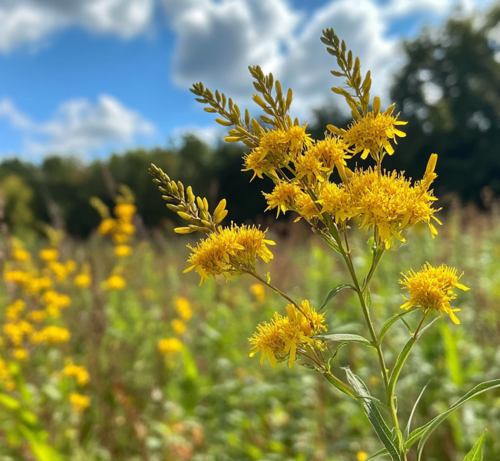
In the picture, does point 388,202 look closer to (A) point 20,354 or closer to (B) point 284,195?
(B) point 284,195

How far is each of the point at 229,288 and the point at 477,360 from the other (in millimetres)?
2813

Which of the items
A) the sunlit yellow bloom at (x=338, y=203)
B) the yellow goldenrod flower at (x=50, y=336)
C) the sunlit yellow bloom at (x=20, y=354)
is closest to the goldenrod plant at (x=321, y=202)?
the sunlit yellow bloom at (x=338, y=203)

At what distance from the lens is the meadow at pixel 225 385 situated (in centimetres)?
230

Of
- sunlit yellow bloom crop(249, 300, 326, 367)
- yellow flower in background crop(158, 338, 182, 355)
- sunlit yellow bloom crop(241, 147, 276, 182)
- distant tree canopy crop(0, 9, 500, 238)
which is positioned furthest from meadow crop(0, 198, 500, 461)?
distant tree canopy crop(0, 9, 500, 238)

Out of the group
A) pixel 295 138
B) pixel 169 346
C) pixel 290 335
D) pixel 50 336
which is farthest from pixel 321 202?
pixel 50 336

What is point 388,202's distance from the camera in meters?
0.71

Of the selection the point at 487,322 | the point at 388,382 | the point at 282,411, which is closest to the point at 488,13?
the point at 487,322

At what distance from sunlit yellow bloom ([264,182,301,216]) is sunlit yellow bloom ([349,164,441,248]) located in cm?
11

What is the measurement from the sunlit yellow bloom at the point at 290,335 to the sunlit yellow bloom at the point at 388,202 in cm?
20

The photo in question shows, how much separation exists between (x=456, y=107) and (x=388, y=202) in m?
19.8

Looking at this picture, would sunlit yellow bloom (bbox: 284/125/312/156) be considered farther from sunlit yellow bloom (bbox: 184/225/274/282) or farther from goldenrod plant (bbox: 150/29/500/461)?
sunlit yellow bloom (bbox: 184/225/274/282)

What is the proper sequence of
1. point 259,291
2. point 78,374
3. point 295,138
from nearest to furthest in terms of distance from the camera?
point 295,138 → point 78,374 → point 259,291

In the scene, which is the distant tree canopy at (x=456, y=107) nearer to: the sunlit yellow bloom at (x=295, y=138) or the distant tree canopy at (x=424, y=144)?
the distant tree canopy at (x=424, y=144)

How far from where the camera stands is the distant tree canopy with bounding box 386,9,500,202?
52.6 feet
